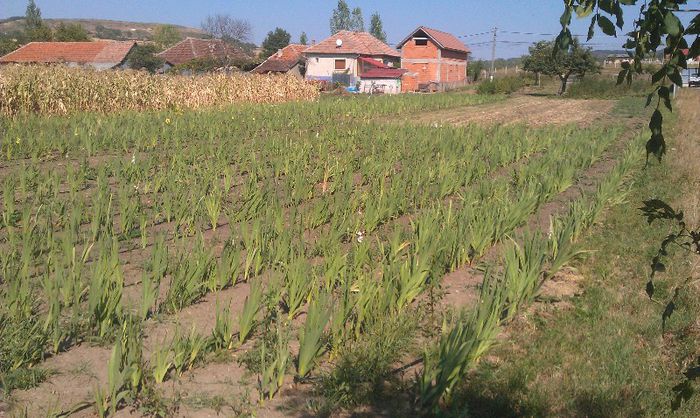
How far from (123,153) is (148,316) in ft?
24.3

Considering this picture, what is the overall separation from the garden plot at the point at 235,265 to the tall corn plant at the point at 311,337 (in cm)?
1

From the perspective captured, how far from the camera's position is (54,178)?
766cm

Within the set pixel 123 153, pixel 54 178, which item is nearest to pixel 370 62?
pixel 123 153

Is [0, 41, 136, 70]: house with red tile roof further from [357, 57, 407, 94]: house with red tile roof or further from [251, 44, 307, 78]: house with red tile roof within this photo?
[357, 57, 407, 94]: house with red tile roof

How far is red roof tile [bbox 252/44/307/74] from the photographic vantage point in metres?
52.8

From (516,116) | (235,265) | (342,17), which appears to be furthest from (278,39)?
(235,265)

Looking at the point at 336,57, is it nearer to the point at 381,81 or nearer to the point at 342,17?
the point at 381,81

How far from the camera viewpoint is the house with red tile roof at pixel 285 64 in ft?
173

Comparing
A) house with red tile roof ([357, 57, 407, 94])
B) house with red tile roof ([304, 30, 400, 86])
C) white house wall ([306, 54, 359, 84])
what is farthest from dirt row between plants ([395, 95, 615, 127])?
white house wall ([306, 54, 359, 84])

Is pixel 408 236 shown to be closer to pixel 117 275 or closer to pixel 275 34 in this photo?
pixel 117 275

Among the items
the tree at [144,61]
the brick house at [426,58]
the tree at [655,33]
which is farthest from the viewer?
the tree at [144,61]

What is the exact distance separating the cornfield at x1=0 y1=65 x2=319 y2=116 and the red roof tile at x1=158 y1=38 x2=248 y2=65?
3099 cm

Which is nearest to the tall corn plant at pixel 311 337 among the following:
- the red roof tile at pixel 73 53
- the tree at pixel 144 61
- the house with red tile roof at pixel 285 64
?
the house with red tile roof at pixel 285 64

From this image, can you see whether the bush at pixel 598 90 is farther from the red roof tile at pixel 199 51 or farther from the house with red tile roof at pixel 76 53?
the house with red tile roof at pixel 76 53
